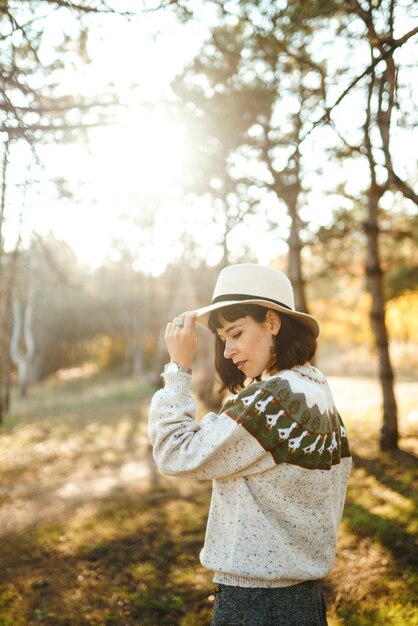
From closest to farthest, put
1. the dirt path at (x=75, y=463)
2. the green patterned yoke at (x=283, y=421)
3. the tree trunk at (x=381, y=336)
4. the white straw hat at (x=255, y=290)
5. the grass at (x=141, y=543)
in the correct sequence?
1. the green patterned yoke at (x=283, y=421)
2. the white straw hat at (x=255, y=290)
3. the grass at (x=141, y=543)
4. the dirt path at (x=75, y=463)
5. the tree trunk at (x=381, y=336)

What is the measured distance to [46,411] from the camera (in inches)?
696

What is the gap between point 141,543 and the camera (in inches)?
196

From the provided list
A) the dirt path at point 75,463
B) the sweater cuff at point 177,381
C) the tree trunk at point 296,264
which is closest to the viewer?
the sweater cuff at point 177,381

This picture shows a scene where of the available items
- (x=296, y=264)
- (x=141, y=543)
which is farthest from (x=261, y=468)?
(x=296, y=264)

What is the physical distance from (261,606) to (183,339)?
0.98 m

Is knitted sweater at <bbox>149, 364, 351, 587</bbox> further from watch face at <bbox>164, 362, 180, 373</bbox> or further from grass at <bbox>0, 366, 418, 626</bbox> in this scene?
grass at <bbox>0, 366, 418, 626</bbox>

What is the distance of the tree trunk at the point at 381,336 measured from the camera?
782 centimetres

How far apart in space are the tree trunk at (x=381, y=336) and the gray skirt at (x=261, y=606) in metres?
6.54

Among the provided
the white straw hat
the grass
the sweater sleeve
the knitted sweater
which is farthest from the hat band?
the grass

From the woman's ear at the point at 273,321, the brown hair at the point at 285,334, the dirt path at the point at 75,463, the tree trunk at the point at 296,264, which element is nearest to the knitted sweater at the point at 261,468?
the brown hair at the point at 285,334

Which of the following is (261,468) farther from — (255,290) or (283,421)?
(255,290)

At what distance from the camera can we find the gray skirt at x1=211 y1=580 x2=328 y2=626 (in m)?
1.71

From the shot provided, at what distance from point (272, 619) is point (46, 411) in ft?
56.7

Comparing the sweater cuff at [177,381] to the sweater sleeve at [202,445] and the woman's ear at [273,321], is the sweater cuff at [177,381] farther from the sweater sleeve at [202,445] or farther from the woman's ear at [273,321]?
the woman's ear at [273,321]
